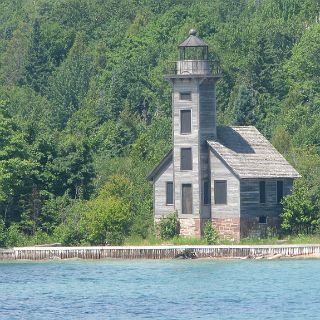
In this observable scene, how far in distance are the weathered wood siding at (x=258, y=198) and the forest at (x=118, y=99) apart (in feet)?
2.67

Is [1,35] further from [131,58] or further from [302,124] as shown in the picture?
[302,124]

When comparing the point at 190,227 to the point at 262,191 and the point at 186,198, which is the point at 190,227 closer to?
the point at 186,198

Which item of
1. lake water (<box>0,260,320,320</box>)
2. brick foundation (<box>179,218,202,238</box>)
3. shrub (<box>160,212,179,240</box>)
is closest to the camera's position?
lake water (<box>0,260,320,320</box>)

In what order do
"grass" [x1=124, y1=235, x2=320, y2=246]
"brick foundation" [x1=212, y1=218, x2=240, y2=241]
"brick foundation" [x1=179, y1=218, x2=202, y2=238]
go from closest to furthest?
"grass" [x1=124, y1=235, x2=320, y2=246]
"brick foundation" [x1=212, y1=218, x2=240, y2=241]
"brick foundation" [x1=179, y1=218, x2=202, y2=238]

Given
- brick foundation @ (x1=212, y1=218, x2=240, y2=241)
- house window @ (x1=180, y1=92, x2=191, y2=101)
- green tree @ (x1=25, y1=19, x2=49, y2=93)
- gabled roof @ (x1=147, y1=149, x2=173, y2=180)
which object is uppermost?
green tree @ (x1=25, y1=19, x2=49, y2=93)

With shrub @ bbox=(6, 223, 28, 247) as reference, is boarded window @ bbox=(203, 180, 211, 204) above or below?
above

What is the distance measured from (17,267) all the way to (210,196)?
10475 mm

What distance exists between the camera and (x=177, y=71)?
3314 inches

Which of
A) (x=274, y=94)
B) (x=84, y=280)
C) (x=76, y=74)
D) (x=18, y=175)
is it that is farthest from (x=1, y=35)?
(x=84, y=280)

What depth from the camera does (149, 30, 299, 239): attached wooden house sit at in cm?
8288

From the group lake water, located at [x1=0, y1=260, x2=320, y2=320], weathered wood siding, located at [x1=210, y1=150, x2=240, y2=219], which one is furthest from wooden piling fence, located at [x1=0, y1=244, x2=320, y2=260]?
weathered wood siding, located at [x1=210, y1=150, x2=240, y2=219]

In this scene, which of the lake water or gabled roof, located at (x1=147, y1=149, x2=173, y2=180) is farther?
gabled roof, located at (x1=147, y1=149, x2=173, y2=180)

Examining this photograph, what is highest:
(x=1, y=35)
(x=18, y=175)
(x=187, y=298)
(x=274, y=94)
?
(x=1, y=35)

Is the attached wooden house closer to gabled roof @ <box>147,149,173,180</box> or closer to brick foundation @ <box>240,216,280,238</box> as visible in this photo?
brick foundation @ <box>240,216,280,238</box>
